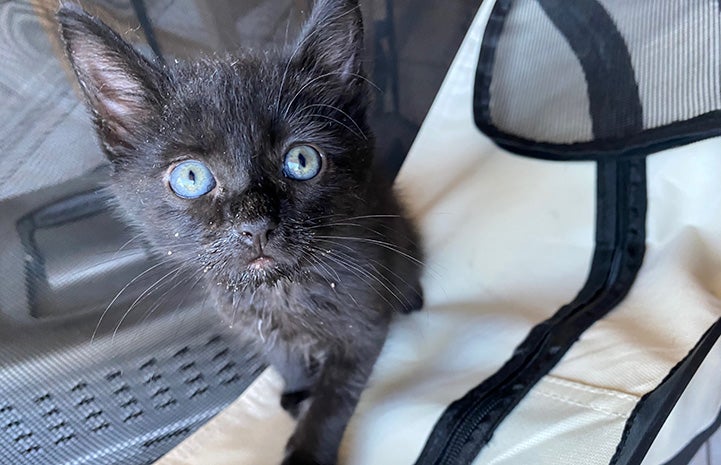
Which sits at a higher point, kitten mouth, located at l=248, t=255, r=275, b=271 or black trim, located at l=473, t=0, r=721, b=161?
black trim, located at l=473, t=0, r=721, b=161

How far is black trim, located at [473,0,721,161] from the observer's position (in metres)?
0.94

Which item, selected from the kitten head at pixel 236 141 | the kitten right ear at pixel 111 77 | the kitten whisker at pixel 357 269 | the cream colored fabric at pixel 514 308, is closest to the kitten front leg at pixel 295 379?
the cream colored fabric at pixel 514 308

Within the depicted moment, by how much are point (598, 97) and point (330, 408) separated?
66 cm

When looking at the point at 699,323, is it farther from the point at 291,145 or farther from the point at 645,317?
the point at 291,145

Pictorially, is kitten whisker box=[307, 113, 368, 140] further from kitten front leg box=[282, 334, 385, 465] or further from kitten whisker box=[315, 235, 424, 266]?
kitten front leg box=[282, 334, 385, 465]

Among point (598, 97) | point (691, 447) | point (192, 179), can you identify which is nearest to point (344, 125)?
point (192, 179)

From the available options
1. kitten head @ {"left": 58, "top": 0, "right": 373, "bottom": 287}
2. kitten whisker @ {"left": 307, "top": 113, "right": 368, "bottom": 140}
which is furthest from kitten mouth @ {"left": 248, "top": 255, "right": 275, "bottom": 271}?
kitten whisker @ {"left": 307, "top": 113, "right": 368, "bottom": 140}

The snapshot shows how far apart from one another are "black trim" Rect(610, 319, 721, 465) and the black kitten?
1.16 ft

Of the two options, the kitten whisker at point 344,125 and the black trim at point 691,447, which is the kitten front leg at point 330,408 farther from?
the black trim at point 691,447

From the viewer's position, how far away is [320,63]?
31.5 inches

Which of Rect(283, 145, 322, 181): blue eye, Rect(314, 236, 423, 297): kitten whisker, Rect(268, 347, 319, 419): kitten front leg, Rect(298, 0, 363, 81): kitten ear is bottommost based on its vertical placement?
Rect(268, 347, 319, 419): kitten front leg

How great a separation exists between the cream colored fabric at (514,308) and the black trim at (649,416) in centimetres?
1

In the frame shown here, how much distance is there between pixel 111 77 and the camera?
729 millimetres

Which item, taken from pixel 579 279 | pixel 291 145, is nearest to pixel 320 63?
pixel 291 145
